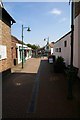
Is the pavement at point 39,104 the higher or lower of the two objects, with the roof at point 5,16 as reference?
lower

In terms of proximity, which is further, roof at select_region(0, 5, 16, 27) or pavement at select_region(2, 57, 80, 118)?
roof at select_region(0, 5, 16, 27)

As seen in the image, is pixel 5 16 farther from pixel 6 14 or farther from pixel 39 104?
pixel 39 104

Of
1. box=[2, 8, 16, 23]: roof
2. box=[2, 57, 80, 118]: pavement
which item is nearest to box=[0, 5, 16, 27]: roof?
box=[2, 8, 16, 23]: roof

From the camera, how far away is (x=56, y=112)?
7.00m

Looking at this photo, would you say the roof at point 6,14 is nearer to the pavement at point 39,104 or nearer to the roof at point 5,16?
the roof at point 5,16

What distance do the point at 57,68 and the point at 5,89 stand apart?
828cm

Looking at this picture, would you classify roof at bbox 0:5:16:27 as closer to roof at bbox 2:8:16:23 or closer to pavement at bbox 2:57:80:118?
roof at bbox 2:8:16:23

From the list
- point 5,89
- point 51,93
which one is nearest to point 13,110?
point 51,93

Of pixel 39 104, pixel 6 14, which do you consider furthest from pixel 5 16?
pixel 39 104

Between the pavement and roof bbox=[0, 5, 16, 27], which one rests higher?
roof bbox=[0, 5, 16, 27]

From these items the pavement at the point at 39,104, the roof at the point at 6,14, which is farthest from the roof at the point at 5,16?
the pavement at the point at 39,104

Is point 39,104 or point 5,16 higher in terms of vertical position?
point 5,16

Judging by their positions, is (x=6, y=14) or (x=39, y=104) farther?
(x=6, y=14)

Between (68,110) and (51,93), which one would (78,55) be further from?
(68,110)
